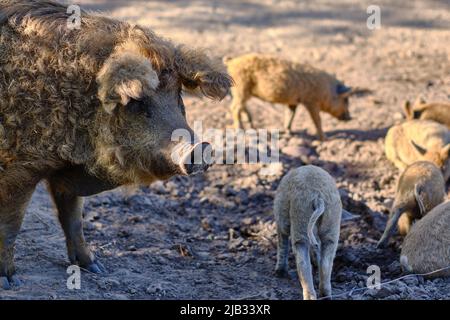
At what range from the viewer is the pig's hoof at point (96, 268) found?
6.29 m

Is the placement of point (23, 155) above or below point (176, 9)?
below

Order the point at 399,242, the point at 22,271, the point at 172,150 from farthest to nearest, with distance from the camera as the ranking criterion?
the point at 399,242
the point at 22,271
the point at 172,150

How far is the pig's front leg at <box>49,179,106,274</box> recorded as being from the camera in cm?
615

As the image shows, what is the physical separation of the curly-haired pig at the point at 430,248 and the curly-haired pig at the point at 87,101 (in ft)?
6.61

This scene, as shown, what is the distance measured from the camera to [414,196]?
7.42 metres

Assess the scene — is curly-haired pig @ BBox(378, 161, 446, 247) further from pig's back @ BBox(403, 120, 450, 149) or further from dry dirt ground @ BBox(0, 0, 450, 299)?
pig's back @ BBox(403, 120, 450, 149)

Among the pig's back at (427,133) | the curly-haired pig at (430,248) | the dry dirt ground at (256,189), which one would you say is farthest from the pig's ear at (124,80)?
the pig's back at (427,133)

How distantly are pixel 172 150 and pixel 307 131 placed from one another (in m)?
5.51

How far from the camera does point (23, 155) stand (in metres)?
5.51

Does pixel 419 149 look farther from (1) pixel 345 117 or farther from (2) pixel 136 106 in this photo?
(2) pixel 136 106

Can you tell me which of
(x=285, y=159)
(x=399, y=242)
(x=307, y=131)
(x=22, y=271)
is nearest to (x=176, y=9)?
(x=307, y=131)

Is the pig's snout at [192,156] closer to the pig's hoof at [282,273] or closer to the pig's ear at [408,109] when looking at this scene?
the pig's hoof at [282,273]
